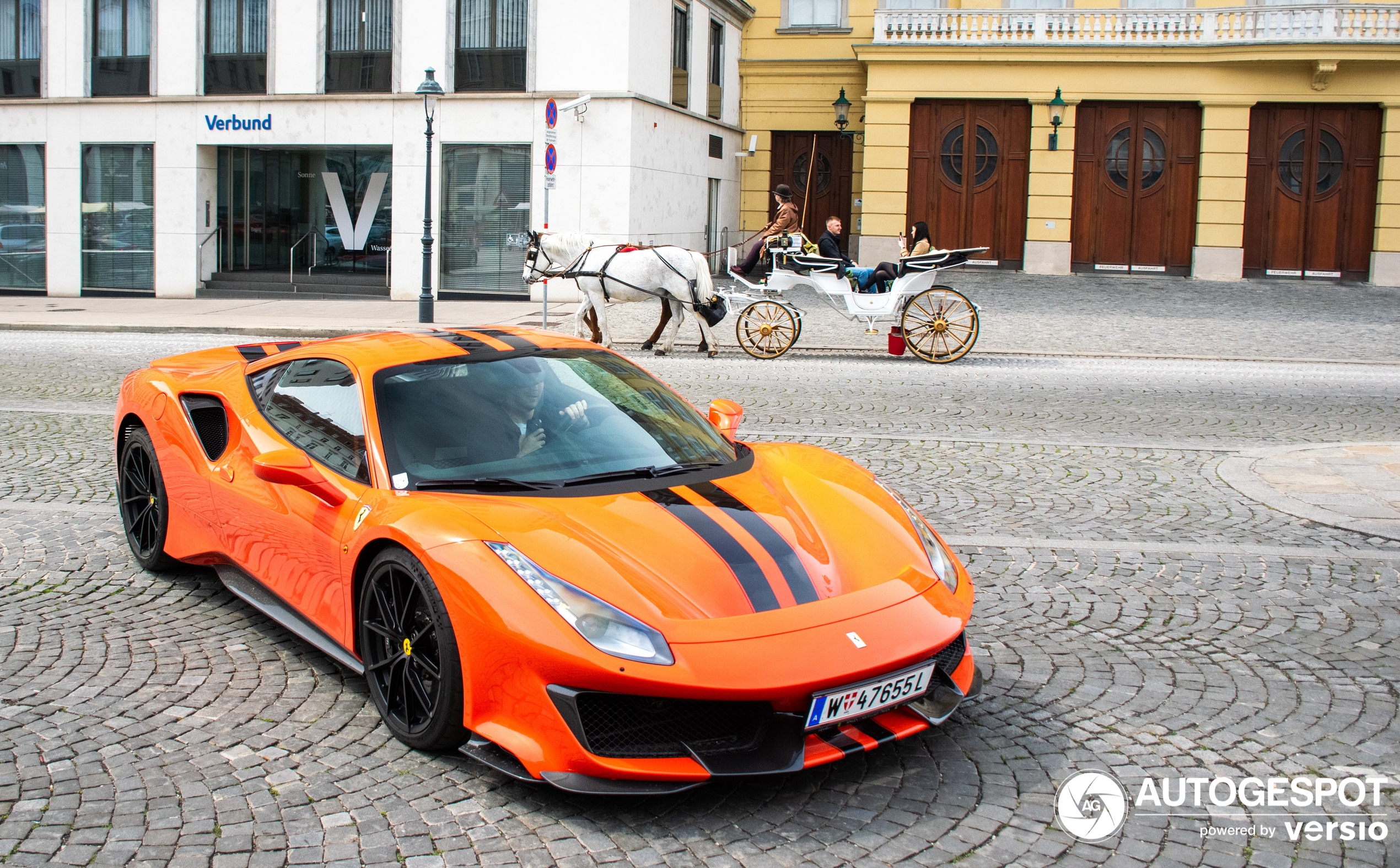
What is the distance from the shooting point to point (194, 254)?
2794cm

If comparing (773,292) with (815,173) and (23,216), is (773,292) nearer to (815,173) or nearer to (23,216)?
(815,173)

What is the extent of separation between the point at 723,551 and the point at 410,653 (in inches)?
41.2

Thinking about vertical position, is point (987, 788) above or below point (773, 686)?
below

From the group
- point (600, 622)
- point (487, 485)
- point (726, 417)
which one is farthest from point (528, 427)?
point (600, 622)

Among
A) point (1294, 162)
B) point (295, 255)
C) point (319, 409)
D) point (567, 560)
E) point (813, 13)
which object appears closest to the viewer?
point (567, 560)

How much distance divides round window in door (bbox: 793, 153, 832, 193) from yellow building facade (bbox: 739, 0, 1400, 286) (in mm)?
3127

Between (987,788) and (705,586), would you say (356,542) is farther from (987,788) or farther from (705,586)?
(987,788)

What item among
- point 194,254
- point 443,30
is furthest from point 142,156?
point 443,30

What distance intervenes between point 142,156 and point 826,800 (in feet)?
93.7

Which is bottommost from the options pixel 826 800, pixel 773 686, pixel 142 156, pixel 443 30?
pixel 826 800

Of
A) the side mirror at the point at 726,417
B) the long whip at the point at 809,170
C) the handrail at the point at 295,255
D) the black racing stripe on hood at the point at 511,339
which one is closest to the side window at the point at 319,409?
the black racing stripe on hood at the point at 511,339

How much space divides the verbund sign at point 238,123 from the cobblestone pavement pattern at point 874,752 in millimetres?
20397

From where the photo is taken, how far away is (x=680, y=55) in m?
29.8

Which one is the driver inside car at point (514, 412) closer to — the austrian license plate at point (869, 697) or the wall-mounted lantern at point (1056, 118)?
the austrian license plate at point (869, 697)
